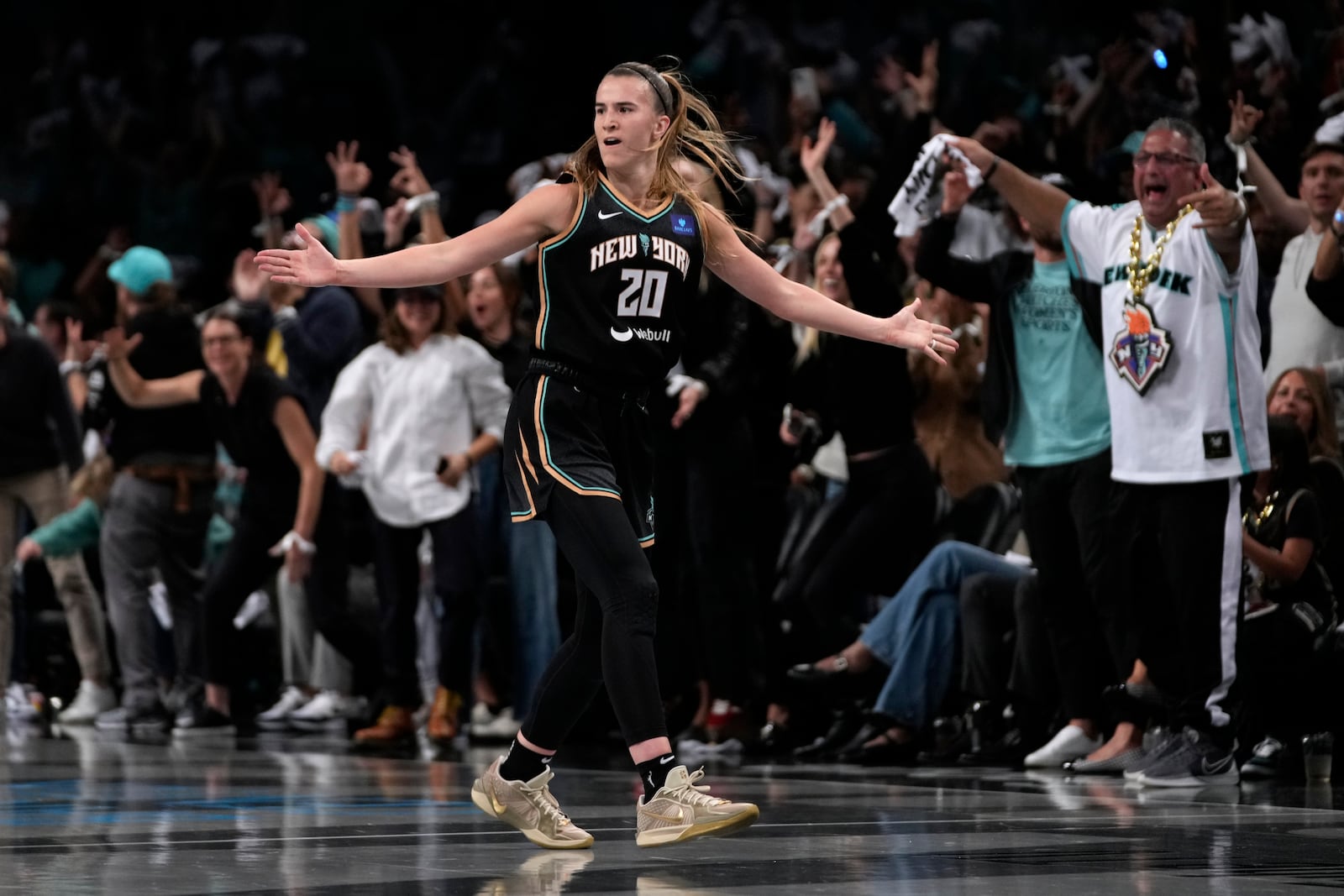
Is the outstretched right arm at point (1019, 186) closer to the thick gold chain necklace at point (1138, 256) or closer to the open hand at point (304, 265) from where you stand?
the thick gold chain necklace at point (1138, 256)

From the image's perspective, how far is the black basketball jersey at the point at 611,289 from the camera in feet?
15.7

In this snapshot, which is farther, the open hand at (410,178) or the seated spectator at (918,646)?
the open hand at (410,178)

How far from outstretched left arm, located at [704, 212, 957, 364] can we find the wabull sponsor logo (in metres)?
0.28

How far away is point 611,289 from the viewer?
479 cm

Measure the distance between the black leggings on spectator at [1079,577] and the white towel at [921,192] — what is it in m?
0.99

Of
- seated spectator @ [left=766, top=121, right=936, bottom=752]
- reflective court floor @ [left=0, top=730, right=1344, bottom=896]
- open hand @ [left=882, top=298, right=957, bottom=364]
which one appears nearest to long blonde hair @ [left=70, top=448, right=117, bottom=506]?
reflective court floor @ [left=0, top=730, right=1344, bottom=896]

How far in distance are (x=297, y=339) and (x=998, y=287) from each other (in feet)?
13.4

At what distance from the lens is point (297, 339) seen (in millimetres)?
10062

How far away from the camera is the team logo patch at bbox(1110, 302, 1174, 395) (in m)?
6.50

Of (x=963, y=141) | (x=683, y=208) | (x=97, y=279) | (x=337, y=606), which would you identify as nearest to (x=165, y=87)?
(x=97, y=279)

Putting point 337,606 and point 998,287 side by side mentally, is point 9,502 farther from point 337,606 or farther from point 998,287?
point 998,287

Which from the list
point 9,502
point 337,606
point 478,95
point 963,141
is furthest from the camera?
point 478,95

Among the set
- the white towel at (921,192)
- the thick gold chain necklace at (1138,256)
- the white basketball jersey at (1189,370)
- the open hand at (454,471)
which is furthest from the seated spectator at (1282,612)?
the open hand at (454,471)

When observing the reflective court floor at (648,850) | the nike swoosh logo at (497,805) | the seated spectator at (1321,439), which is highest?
the seated spectator at (1321,439)
